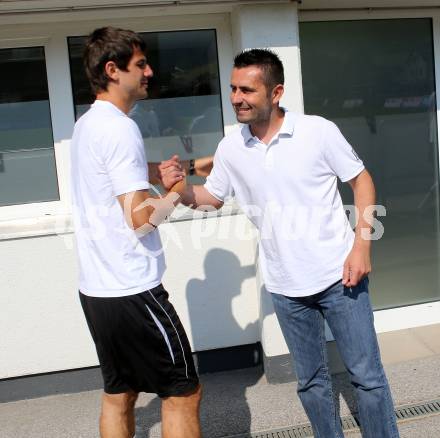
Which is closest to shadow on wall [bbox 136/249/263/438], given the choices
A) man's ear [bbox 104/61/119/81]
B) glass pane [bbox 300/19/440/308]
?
glass pane [bbox 300/19/440/308]

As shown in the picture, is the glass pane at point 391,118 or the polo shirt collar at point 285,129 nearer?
the polo shirt collar at point 285,129

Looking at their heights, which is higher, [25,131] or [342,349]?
[25,131]

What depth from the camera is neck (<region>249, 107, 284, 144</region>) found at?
2.58m

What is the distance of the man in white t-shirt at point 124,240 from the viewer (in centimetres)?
223

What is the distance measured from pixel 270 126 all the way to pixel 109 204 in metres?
0.80

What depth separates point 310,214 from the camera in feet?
8.34

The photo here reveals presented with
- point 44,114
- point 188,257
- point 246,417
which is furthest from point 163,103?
point 246,417

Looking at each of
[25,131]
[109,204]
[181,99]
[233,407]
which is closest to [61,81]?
[25,131]

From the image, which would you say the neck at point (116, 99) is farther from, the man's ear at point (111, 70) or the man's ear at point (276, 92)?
the man's ear at point (276, 92)

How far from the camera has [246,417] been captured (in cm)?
348

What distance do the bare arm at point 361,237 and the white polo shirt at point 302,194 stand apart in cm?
6

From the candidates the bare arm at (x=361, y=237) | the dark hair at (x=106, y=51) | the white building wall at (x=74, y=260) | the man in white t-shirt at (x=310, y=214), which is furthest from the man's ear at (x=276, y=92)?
the white building wall at (x=74, y=260)

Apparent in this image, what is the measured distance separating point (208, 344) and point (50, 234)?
51.2 inches

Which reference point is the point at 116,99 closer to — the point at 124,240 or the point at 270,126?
the point at 124,240
